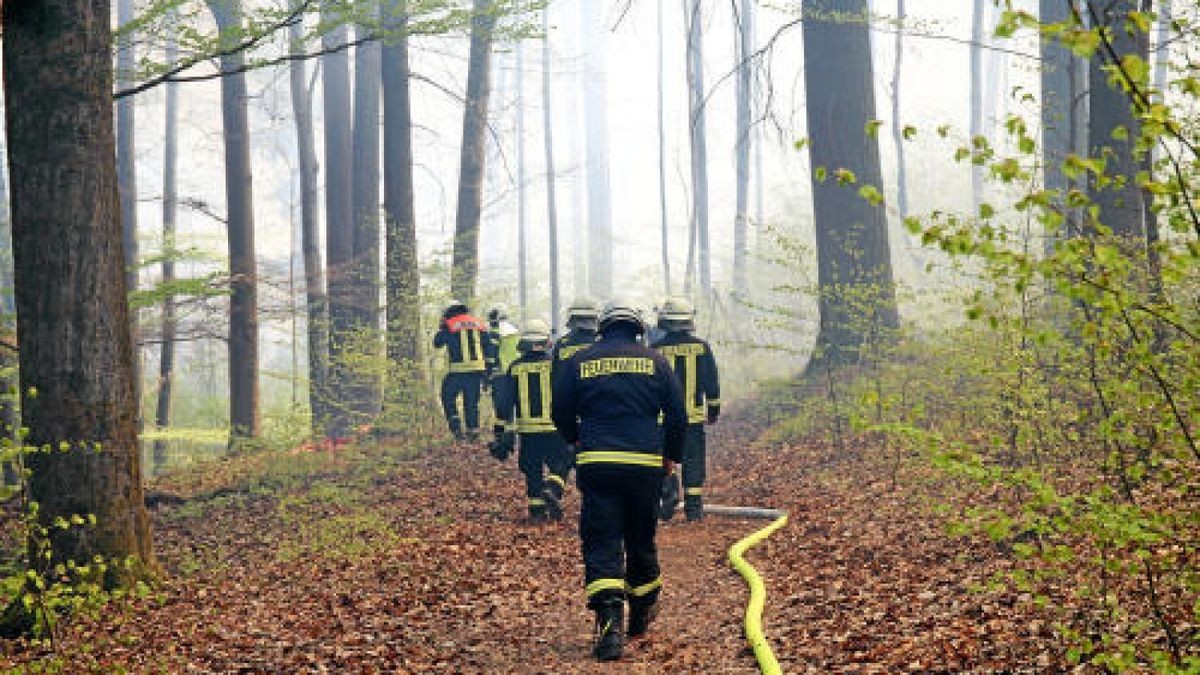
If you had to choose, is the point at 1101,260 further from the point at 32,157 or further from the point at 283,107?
the point at 283,107

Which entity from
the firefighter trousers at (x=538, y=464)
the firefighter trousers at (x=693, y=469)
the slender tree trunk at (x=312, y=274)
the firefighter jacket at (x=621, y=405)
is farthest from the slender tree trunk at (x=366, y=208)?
the firefighter jacket at (x=621, y=405)

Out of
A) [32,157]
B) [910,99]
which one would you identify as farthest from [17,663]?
[910,99]

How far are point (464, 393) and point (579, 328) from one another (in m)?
6.08

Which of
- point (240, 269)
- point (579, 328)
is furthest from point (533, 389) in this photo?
point (240, 269)

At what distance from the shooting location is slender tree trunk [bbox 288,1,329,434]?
2045cm

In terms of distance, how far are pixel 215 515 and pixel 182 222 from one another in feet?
223

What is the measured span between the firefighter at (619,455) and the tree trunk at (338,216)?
11054 millimetres

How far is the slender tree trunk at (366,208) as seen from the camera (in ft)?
68.6

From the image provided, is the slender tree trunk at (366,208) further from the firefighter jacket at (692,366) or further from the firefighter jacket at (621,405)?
the firefighter jacket at (621,405)

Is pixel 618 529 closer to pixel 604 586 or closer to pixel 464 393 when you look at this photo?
pixel 604 586

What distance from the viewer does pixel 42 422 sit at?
27.7 ft

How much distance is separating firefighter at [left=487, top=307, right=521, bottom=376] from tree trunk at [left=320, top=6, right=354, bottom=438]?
7.29ft

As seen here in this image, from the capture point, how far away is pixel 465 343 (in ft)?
56.1

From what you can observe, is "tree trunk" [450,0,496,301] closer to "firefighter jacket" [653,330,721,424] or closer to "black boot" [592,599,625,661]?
"firefighter jacket" [653,330,721,424]
